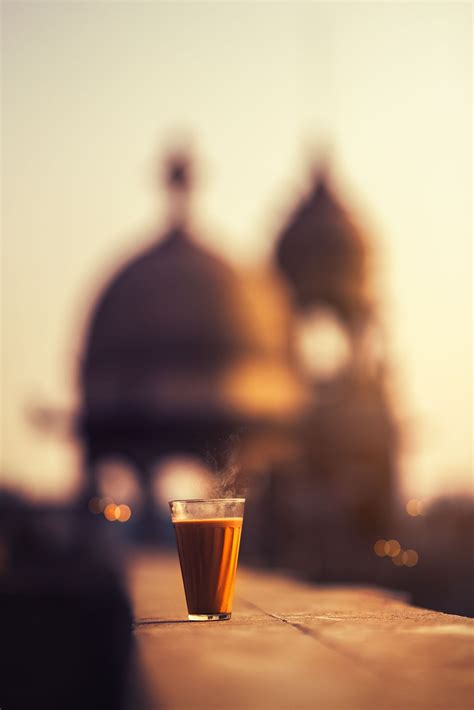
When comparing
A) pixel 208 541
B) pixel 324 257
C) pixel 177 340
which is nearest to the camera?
pixel 208 541

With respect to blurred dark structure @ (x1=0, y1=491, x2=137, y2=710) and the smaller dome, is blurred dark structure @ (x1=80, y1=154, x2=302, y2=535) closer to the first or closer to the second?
the smaller dome

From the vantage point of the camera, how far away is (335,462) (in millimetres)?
48344

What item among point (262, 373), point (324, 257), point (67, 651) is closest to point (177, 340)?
point (262, 373)

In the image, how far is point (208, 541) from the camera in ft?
10.4

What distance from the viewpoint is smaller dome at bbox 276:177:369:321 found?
152ft

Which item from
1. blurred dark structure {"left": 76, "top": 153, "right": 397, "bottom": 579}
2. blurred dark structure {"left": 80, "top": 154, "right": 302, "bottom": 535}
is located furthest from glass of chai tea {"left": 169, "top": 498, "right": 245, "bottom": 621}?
blurred dark structure {"left": 80, "top": 154, "right": 302, "bottom": 535}

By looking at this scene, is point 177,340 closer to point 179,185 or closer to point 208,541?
point 179,185

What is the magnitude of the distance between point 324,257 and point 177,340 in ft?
24.1

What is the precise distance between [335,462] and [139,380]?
27.6ft

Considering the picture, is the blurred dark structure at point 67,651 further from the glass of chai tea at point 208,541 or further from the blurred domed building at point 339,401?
the blurred domed building at point 339,401

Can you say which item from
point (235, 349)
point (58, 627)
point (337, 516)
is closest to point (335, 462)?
point (337, 516)

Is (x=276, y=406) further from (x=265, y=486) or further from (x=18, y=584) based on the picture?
(x=18, y=584)

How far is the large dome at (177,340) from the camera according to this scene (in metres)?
52.0

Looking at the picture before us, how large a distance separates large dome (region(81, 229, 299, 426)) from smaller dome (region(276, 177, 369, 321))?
11.1 feet
